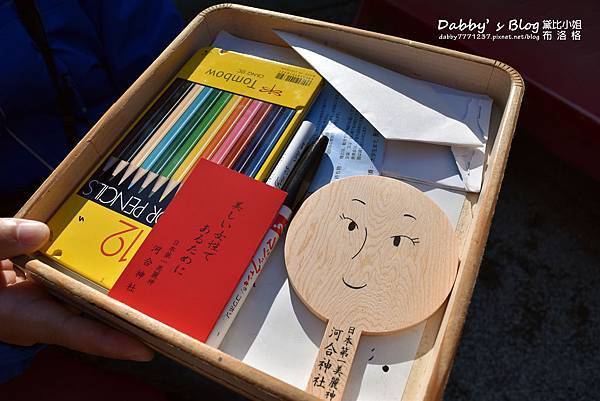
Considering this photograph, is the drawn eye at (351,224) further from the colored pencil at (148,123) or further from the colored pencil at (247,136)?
the colored pencil at (148,123)

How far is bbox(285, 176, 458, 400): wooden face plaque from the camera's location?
40 cm

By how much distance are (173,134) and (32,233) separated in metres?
0.18

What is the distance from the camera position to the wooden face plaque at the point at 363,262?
402mm

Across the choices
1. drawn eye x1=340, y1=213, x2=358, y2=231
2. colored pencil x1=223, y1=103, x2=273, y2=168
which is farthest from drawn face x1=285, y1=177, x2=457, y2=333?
colored pencil x1=223, y1=103, x2=273, y2=168

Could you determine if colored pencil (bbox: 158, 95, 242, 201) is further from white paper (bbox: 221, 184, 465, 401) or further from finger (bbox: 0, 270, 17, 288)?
finger (bbox: 0, 270, 17, 288)

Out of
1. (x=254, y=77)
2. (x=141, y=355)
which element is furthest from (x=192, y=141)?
(x=141, y=355)

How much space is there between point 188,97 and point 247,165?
14 cm

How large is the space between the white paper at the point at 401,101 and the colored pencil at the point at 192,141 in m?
0.13

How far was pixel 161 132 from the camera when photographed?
54 centimetres

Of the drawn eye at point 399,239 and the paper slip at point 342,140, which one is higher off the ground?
the paper slip at point 342,140

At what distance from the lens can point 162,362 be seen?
94 cm

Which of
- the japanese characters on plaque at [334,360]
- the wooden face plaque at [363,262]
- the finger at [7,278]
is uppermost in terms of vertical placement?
the wooden face plaque at [363,262]

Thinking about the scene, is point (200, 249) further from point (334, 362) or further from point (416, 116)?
point (416, 116)

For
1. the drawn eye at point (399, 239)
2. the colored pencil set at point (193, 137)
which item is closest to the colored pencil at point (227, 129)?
the colored pencil set at point (193, 137)
